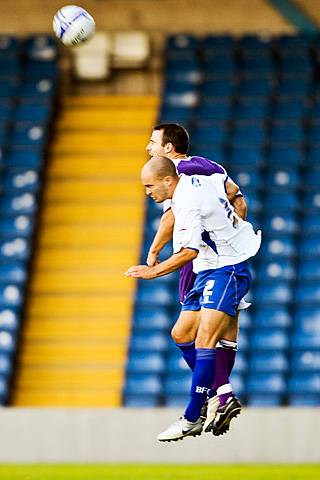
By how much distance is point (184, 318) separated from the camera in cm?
930

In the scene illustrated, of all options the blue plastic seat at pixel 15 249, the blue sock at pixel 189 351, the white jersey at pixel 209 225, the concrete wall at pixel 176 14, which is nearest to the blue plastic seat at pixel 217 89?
the concrete wall at pixel 176 14

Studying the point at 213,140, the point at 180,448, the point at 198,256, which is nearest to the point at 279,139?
the point at 213,140

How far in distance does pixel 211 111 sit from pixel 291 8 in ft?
5.18

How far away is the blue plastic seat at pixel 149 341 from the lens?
15195 mm

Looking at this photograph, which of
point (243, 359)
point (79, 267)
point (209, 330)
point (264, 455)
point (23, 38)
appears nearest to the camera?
point (209, 330)

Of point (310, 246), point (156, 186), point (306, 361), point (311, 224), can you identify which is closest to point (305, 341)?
point (306, 361)

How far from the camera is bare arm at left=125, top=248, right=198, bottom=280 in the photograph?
8664mm

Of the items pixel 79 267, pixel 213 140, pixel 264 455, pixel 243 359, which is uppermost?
pixel 213 140

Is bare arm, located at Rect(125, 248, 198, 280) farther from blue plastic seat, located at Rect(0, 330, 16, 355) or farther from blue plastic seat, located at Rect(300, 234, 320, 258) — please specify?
blue plastic seat, located at Rect(300, 234, 320, 258)

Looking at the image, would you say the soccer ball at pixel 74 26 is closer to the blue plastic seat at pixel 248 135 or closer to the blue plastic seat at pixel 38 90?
the blue plastic seat at pixel 248 135

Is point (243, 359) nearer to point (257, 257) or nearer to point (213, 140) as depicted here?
point (257, 257)

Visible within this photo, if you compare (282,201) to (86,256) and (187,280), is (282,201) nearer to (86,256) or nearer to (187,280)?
(86,256)

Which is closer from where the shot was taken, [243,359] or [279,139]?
[243,359]

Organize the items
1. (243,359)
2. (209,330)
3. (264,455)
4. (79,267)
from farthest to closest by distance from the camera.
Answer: (79,267), (243,359), (264,455), (209,330)
